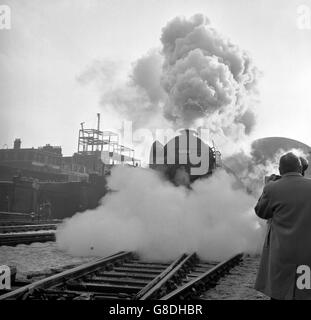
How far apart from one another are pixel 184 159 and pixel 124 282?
624cm

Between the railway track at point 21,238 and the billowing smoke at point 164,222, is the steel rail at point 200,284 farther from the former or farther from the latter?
the railway track at point 21,238

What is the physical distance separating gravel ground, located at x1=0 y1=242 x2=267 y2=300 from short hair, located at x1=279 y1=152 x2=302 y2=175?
8.49 ft

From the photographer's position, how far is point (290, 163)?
2875 mm

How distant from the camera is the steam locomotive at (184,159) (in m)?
11.0

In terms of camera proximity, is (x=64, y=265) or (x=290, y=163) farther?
(x=64, y=265)

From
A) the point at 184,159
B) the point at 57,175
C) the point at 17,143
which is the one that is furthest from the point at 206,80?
the point at 17,143

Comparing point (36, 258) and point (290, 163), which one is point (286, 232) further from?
point (36, 258)

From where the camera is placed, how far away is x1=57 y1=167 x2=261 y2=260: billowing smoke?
8.60 meters

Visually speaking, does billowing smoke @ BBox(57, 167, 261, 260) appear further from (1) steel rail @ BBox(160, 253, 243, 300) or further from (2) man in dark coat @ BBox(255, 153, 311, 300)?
(2) man in dark coat @ BBox(255, 153, 311, 300)

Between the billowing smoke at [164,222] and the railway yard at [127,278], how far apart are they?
555mm

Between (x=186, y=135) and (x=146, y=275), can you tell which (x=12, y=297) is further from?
(x=186, y=135)

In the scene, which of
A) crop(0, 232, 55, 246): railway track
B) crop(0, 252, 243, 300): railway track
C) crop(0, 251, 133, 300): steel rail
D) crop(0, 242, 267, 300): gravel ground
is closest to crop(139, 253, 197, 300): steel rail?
crop(0, 252, 243, 300): railway track

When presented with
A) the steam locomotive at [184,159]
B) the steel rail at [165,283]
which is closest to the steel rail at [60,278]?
the steel rail at [165,283]
